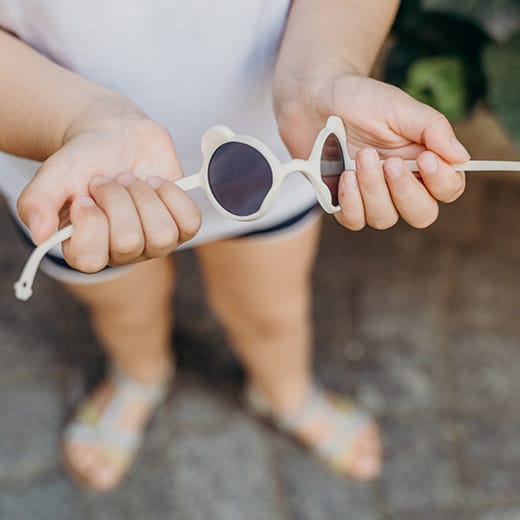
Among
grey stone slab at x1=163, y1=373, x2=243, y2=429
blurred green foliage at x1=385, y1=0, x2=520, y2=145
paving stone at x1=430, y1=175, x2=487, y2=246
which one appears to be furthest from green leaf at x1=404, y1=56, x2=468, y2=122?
grey stone slab at x1=163, y1=373, x2=243, y2=429

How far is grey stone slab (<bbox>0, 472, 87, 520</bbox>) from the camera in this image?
1.31 m

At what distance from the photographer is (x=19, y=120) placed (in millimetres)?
719

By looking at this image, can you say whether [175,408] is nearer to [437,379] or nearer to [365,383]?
[365,383]

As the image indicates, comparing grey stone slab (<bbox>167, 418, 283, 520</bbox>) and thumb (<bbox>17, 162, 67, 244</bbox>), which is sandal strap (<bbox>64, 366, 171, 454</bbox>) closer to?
grey stone slab (<bbox>167, 418, 283, 520</bbox>)

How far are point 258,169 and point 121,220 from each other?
0.13m

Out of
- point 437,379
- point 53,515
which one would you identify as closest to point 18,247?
point 53,515

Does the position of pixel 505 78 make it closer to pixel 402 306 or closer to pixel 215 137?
pixel 402 306

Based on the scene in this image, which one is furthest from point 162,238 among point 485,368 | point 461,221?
point 461,221

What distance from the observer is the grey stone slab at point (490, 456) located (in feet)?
4.33

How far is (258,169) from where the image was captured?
2.11 feet

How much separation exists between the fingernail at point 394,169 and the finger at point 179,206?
0.52 ft

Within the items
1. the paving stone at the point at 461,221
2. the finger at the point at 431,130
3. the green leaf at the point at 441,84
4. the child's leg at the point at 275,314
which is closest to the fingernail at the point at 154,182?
the finger at the point at 431,130

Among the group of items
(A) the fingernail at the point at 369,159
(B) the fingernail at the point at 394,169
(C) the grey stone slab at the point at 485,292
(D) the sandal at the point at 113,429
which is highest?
(A) the fingernail at the point at 369,159

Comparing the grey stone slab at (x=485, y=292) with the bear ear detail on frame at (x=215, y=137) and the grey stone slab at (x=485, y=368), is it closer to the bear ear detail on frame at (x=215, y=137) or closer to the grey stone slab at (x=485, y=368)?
the grey stone slab at (x=485, y=368)
